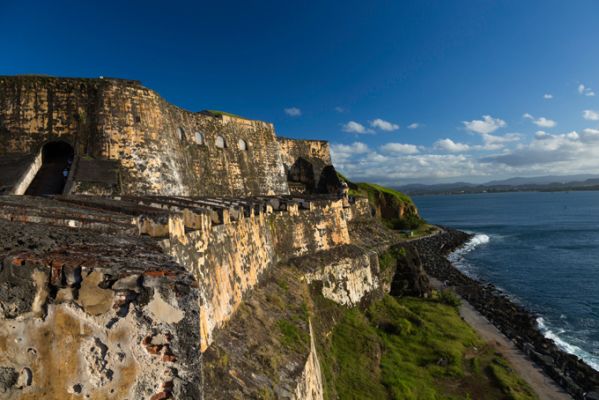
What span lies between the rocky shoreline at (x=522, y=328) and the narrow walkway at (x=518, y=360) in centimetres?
43

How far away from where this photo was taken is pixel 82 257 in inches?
127

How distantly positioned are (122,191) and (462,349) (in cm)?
1880

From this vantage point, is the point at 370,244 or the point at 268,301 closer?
the point at 268,301

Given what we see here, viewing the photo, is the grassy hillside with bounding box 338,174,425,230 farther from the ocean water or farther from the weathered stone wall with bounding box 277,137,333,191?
the weathered stone wall with bounding box 277,137,333,191

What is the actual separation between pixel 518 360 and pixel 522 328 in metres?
6.83

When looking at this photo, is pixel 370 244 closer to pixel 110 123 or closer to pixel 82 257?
pixel 110 123

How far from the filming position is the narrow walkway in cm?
1886

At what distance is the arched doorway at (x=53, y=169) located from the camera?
15219mm

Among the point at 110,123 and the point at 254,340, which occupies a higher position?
the point at 110,123

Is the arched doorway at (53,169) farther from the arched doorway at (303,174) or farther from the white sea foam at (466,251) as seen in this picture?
the white sea foam at (466,251)

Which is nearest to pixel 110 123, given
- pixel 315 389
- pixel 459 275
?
pixel 315 389

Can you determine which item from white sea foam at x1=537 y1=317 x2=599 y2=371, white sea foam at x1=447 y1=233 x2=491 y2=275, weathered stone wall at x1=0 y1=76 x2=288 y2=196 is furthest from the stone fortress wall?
white sea foam at x1=447 y1=233 x2=491 y2=275

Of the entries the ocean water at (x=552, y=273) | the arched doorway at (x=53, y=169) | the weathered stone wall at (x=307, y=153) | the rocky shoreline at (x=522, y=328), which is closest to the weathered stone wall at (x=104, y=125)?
the arched doorway at (x=53, y=169)

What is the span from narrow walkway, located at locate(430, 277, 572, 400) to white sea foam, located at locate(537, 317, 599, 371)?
3.89 metres
